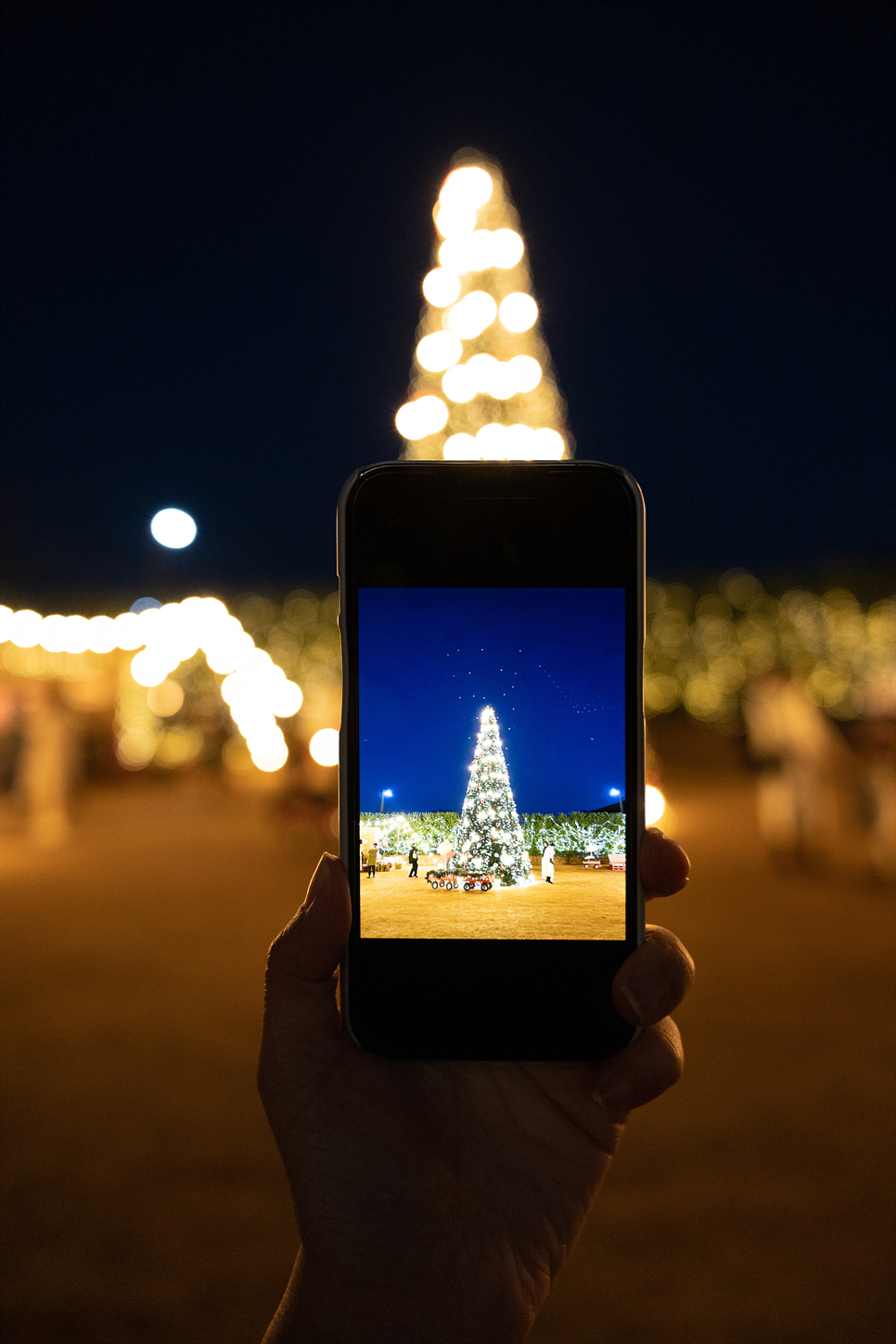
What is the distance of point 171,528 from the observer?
16.5 metres

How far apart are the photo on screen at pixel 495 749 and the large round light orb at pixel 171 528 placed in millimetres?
15259

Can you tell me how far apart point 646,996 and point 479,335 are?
40.2ft

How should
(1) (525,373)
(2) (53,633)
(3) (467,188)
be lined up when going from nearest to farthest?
(3) (467,188) < (1) (525,373) < (2) (53,633)

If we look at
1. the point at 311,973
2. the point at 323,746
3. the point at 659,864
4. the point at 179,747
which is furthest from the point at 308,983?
the point at 179,747

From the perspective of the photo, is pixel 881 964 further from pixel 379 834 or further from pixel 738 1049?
pixel 379 834

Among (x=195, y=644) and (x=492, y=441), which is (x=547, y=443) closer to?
(x=492, y=441)

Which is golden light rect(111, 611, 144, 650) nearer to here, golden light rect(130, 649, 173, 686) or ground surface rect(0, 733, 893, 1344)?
golden light rect(130, 649, 173, 686)

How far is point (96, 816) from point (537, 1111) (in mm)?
14788

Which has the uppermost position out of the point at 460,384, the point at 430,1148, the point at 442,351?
the point at 442,351

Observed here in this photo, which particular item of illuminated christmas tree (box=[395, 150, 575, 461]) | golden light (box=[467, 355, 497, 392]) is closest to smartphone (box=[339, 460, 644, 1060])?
illuminated christmas tree (box=[395, 150, 575, 461])

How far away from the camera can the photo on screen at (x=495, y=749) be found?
1628 millimetres

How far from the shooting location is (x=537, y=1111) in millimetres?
1582

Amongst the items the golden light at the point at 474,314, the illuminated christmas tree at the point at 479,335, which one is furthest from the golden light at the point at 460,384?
the golden light at the point at 474,314

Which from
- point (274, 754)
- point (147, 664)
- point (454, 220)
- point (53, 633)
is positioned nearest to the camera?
point (454, 220)
